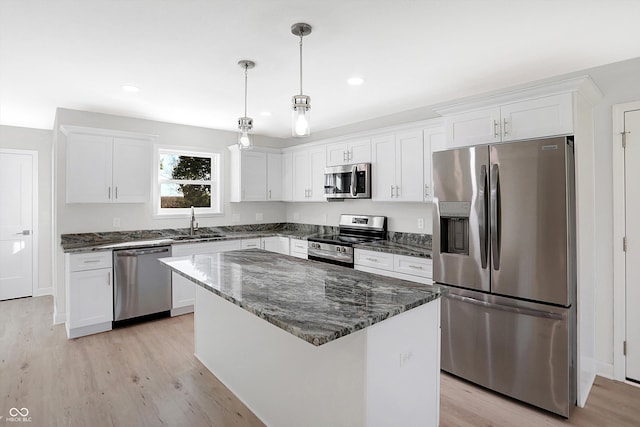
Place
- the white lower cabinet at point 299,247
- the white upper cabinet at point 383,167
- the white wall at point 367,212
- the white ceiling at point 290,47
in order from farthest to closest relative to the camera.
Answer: the white lower cabinet at point 299,247 → the white wall at point 367,212 → the white upper cabinet at point 383,167 → the white ceiling at point 290,47

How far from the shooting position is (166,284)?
414 cm

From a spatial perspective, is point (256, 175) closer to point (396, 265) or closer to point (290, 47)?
point (396, 265)

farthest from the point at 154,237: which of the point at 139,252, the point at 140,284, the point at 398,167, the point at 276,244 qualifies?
the point at 398,167

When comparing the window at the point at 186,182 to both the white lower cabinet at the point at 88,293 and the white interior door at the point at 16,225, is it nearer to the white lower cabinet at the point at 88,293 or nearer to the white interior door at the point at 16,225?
the white lower cabinet at the point at 88,293

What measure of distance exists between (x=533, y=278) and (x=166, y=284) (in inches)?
149

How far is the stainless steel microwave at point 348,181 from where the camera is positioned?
4.08m

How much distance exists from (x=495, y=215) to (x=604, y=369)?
166 cm

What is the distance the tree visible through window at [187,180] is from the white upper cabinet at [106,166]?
0.52 meters

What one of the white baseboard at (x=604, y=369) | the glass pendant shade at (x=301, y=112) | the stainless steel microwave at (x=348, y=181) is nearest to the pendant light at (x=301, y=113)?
the glass pendant shade at (x=301, y=112)

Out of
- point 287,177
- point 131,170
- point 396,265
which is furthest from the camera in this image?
point 287,177

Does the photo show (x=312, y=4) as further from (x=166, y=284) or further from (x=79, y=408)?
(x=166, y=284)

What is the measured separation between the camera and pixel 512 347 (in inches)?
97.4

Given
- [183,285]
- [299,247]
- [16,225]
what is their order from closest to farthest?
[183,285] < [299,247] < [16,225]

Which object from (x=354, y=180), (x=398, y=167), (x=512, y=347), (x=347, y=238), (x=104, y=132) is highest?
Result: (x=104, y=132)
